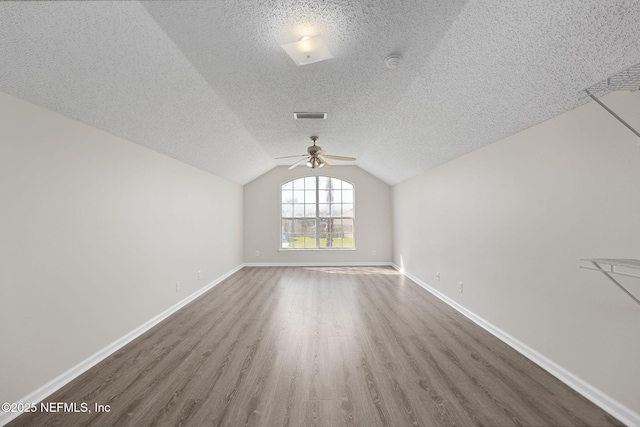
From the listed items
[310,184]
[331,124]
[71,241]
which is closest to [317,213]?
[310,184]

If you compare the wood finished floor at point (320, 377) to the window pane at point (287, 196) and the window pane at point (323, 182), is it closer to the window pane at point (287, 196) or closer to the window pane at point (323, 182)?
the window pane at point (287, 196)

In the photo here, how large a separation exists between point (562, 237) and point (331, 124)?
274cm

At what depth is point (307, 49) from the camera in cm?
188

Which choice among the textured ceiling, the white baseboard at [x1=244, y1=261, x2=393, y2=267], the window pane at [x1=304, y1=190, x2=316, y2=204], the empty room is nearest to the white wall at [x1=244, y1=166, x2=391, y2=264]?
the white baseboard at [x1=244, y1=261, x2=393, y2=267]

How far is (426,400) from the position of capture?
1.82 meters

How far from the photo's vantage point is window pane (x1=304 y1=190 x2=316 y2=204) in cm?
708

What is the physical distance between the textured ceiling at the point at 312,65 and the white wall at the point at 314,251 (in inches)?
146

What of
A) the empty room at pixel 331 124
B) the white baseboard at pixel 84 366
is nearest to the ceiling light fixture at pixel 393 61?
the empty room at pixel 331 124

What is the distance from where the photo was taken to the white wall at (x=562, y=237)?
5.40 feet

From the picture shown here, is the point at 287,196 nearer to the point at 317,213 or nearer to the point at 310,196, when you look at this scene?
the point at 310,196

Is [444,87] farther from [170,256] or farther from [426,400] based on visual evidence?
[170,256]

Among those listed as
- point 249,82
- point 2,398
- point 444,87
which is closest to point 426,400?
point 444,87

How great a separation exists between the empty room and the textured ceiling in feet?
0.05

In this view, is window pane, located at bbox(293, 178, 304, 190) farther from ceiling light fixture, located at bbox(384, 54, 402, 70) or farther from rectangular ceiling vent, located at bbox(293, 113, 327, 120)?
ceiling light fixture, located at bbox(384, 54, 402, 70)
